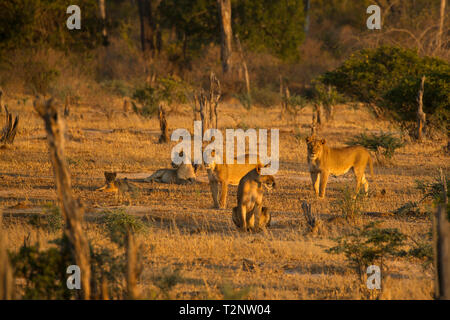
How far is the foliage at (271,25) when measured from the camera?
4059cm

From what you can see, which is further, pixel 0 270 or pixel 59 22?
pixel 59 22

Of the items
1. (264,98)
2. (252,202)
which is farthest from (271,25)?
(252,202)

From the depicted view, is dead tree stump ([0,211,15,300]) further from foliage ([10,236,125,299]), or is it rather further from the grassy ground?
the grassy ground

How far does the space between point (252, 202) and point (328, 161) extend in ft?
10.1

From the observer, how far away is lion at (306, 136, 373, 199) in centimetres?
1129

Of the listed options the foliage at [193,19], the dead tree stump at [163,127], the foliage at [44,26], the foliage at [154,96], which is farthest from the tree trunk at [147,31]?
the dead tree stump at [163,127]

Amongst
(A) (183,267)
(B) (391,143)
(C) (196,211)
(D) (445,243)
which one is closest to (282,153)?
(B) (391,143)

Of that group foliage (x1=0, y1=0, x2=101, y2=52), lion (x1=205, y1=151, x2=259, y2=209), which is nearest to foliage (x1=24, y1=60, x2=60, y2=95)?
foliage (x1=0, y1=0, x2=101, y2=52)

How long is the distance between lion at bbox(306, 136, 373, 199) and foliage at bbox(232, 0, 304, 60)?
2979 cm

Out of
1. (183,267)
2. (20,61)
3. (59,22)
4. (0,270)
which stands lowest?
(183,267)

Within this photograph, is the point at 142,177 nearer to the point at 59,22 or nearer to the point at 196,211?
the point at 196,211

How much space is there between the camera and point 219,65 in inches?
1652

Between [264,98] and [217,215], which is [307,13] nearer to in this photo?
[264,98]

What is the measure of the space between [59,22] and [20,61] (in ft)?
16.8
